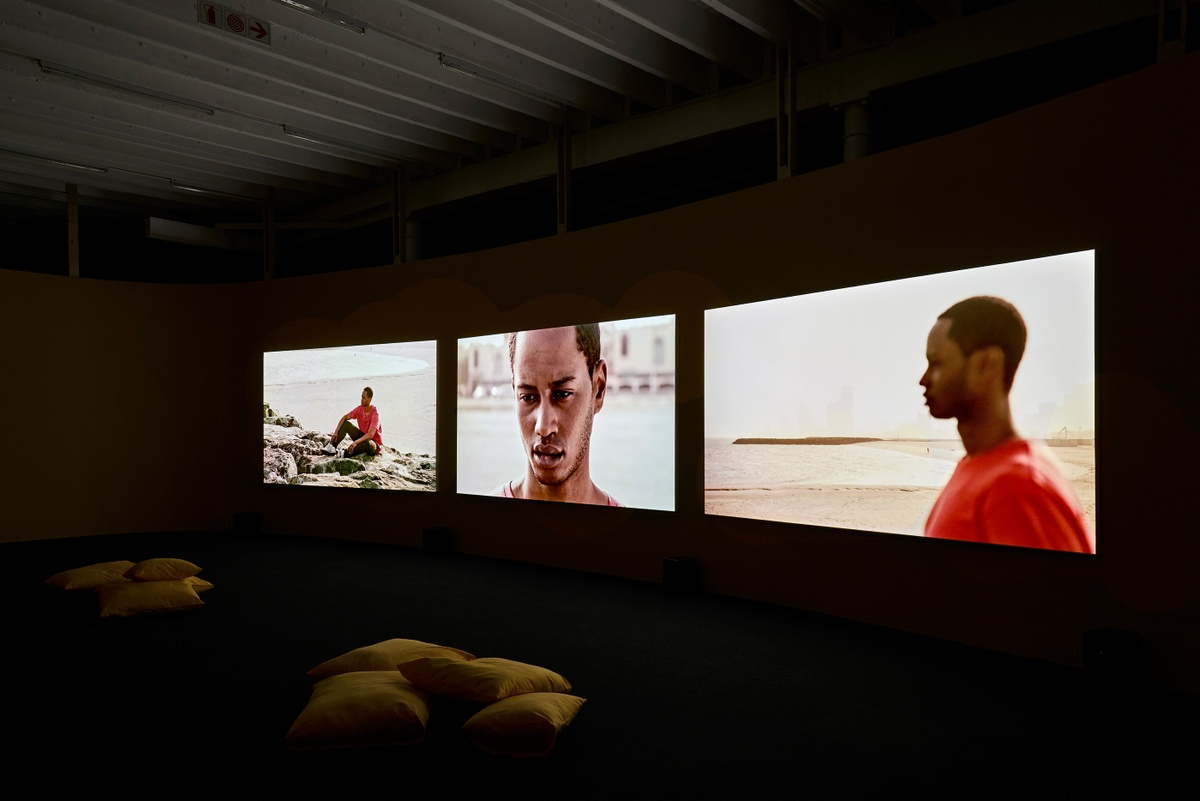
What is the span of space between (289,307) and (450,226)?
2.54 metres

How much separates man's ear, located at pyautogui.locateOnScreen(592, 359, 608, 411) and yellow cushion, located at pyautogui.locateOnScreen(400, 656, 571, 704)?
11.8ft

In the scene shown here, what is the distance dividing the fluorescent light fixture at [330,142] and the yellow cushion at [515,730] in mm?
6463

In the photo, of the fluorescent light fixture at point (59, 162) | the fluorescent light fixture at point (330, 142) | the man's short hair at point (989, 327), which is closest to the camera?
the man's short hair at point (989, 327)

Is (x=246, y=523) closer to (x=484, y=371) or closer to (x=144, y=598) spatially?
(x=484, y=371)

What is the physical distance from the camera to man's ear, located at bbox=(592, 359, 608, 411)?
720 cm

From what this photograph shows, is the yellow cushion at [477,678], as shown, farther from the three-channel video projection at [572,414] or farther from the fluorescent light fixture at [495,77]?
the fluorescent light fixture at [495,77]

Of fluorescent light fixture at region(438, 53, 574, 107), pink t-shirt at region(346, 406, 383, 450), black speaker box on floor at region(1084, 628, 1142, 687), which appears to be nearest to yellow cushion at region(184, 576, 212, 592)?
pink t-shirt at region(346, 406, 383, 450)

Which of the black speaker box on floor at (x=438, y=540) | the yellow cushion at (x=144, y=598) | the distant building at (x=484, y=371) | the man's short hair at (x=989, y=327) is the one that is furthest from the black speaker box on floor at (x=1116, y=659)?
the black speaker box on floor at (x=438, y=540)

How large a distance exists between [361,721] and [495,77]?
5.18 meters

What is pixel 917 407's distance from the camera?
5094mm

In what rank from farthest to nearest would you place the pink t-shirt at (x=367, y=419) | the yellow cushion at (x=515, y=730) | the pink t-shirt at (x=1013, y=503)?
the pink t-shirt at (x=367, y=419) < the pink t-shirt at (x=1013, y=503) < the yellow cushion at (x=515, y=730)

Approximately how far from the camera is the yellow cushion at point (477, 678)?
3.52 metres

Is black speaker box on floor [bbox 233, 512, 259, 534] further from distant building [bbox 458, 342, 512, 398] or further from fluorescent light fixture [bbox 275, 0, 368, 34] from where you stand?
fluorescent light fixture [bbox 275, 0, 368, 34]

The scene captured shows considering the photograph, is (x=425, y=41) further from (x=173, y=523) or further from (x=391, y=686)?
(x=173, y=523)
